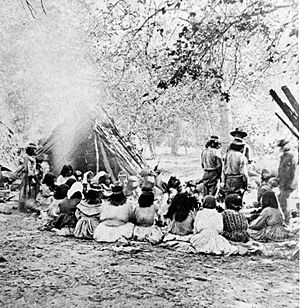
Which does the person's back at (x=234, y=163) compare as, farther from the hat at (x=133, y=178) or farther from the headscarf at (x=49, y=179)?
the headscarf at (x=49, y=179)

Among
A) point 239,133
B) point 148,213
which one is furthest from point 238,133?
point 148,213

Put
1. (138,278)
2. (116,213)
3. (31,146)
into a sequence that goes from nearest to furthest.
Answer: (138,278), (31,146), (116,213)

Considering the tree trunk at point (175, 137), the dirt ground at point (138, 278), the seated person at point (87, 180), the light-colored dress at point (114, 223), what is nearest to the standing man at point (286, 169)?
the dirt ground at point (138, 278)

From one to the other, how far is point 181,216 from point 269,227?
2.32 ft

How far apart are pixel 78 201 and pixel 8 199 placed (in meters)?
0.53

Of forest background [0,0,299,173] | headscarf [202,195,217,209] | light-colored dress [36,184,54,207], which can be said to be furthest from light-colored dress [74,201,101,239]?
headscarf [202,195,217,209]

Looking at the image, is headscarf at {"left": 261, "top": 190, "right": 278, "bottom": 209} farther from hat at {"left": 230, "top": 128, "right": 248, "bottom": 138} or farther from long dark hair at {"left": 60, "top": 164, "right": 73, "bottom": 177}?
long dark hair at {"left": 60, "top": 164, "right": 73, "bottom": 177}

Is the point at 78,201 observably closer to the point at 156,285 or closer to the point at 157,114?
the point at 157,114

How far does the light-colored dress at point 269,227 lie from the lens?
2.49m

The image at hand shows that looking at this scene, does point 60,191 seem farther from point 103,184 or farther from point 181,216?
point 181,216

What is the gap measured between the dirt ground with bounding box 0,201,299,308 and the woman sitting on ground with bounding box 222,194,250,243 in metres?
0.18

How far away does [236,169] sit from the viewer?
263 cm

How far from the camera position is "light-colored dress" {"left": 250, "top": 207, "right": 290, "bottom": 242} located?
2.49 meters

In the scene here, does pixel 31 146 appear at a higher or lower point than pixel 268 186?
higher
